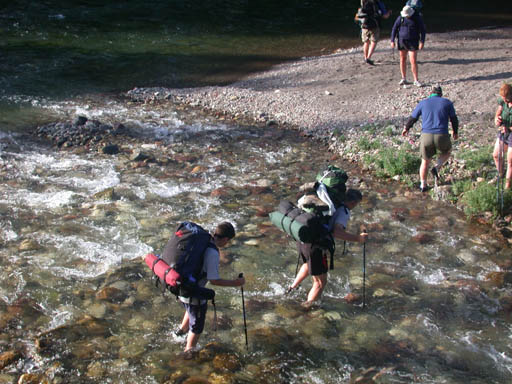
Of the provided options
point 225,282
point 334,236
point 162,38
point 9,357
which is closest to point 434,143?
point 334,236

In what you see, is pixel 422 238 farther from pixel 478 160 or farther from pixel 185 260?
pixel 185 260

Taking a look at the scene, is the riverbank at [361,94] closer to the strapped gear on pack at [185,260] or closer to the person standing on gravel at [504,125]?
the person standing on gravel at [504,125]

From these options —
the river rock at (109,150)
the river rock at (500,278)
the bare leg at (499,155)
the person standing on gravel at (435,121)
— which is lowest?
the river rock at (500,278)

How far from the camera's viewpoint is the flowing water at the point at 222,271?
6.47 meters

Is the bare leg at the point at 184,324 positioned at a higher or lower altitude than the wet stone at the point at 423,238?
lower

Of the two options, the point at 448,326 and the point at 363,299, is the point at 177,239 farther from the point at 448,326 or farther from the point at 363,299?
the point at 448,326

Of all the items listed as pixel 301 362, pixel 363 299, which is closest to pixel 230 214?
pixel 363 299

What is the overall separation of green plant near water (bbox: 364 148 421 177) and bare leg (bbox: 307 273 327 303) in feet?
15.4

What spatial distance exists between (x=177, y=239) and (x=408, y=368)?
9.98 ft

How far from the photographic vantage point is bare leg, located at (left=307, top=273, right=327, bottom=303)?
723cm

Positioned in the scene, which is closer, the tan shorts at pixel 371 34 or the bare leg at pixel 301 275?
the bare leg at pixel 301 275

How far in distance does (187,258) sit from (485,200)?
6.14 meters

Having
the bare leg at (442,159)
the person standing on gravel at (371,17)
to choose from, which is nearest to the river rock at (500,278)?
the bare leg at (442,159)

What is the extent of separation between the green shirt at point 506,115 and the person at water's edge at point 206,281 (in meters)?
5.53
